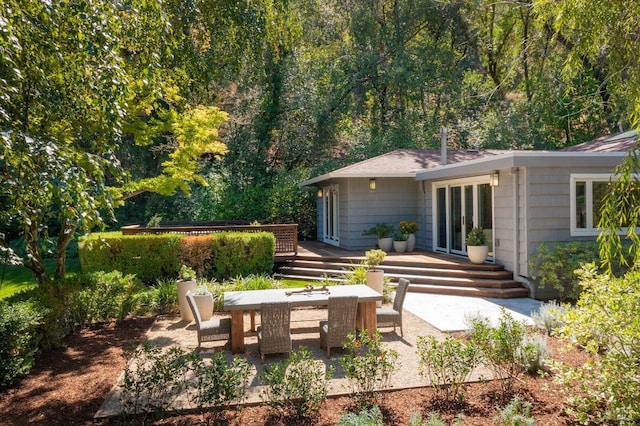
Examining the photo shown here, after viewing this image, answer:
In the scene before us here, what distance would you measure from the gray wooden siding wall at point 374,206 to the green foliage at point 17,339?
10.6 meters

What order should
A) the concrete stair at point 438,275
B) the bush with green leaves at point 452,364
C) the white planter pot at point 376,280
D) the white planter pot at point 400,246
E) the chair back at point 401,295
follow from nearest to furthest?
the bush with green leaves at point 452,364 < the chair back at point 401,295 < the white planter pot at point 376,280 < the concrete stair at point 438,275 < the white planter pot at point 400,246

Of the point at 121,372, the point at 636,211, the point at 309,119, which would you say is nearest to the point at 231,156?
the point at 309,119

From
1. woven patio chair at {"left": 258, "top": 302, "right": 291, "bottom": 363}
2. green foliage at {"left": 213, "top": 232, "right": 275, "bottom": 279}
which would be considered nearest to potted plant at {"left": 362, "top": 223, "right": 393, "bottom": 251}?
green foliage at {"left": 213, "top": 232, "right": 275, "bottom": 279}

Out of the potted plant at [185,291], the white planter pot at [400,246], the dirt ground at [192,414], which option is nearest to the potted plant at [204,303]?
the potted plant at [185,291]

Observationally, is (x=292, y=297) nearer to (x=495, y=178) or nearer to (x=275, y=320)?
(x=275, y=320)

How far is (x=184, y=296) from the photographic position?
27.0 ft

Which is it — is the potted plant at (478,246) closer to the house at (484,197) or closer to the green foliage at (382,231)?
the house at (484,197)

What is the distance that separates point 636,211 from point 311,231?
16.7 m

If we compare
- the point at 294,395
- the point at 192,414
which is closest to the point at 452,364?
the point at 294,395

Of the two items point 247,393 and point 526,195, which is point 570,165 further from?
point 247,393

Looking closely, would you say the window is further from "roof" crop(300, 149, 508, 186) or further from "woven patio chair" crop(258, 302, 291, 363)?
"woven patio chair" crop(258, 302, 291, 363)

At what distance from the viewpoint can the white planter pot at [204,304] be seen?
7.72 metres

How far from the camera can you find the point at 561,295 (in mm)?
9156

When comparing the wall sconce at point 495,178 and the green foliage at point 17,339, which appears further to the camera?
the wall sconce at point 495,178
